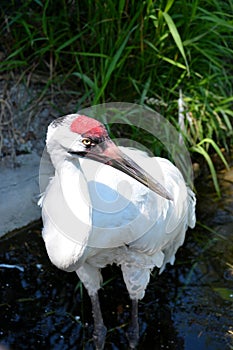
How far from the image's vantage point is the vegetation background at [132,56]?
12.7 feet

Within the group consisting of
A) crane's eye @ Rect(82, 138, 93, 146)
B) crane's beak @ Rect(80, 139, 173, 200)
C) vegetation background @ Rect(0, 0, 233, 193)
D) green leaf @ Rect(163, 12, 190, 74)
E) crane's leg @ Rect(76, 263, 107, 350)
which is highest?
crane's eye @ Rect(82, 138, 93, 146)

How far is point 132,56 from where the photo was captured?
12.9 ft

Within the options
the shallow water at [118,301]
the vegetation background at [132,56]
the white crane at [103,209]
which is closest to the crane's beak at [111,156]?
the white crane at [103,209]

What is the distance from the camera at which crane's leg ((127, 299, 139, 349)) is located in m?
3.00

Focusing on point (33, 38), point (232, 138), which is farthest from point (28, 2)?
point (232, 138)

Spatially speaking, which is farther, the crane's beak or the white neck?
the white neck

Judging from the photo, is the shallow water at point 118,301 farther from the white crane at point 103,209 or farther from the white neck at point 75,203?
the white neck at point 75,203

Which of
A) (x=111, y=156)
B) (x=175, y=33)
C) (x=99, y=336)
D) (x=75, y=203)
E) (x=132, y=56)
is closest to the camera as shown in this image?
(x=111, y=156)

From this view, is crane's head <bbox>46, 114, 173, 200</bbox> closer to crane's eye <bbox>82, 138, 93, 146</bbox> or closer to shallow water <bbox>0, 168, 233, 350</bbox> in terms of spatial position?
crane's eye <bbox>82, 138, 93, 146</bbox>

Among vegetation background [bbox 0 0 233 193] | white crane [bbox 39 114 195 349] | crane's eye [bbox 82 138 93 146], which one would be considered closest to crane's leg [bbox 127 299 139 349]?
white crane [bbox 39 114 195 349]

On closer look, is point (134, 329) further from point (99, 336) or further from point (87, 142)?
point (87, 142)

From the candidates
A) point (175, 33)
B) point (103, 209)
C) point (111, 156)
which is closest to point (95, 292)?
point (103, 209)

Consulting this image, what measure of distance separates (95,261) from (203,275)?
776 millimetres

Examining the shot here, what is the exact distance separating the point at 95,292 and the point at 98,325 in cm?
15
